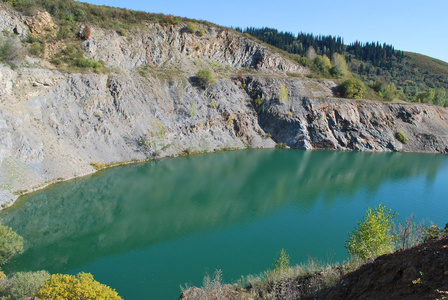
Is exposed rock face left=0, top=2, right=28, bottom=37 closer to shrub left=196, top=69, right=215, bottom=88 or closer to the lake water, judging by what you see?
the lake water

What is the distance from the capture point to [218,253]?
55.6 ft

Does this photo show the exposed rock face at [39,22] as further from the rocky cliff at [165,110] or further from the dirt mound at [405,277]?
the dirt mound at [405,277]

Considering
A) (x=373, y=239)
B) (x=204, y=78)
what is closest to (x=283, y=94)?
(x=204, y=78)

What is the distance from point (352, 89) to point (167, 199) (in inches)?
2066

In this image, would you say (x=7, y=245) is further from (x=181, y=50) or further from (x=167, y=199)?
(x=181, y=50)

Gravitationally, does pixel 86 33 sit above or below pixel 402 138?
above

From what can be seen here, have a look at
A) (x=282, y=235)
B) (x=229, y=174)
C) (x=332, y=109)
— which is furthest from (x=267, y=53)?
(x=282, y=235)

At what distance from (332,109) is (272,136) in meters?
14.4

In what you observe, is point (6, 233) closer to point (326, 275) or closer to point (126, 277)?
point (126, 277)

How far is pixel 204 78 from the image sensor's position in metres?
53.2

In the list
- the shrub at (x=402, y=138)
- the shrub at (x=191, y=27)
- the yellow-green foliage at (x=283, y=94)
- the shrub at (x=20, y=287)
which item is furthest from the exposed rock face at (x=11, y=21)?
the shrub at (x=402, y=138)

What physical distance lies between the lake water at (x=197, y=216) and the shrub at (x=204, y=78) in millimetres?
20083

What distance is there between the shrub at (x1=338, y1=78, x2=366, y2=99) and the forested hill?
141ft

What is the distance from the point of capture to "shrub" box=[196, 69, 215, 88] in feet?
174
